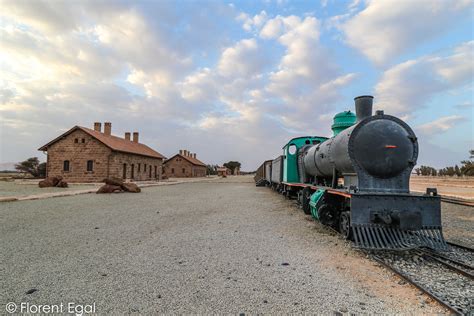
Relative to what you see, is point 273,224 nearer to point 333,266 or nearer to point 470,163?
point 333,266

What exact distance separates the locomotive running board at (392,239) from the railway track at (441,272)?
0.21 meters

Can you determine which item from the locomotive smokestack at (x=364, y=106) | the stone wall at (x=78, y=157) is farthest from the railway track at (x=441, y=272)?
the stone wall at (x=78, y=157)

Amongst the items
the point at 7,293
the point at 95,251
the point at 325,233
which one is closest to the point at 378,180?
the point at 325,233

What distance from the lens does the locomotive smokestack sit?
20.1ft

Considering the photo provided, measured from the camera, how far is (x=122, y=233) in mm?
6574

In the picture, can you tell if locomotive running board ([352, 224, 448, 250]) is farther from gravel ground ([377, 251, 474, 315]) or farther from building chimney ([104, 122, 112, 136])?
building chimney ([104, 122, 112, 136])

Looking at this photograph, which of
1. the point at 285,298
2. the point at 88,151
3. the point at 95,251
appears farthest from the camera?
the point at 88,151

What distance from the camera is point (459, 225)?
808 cm

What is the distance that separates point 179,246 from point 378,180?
4.39 m

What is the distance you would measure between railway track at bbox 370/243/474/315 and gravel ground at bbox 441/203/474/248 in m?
1.02

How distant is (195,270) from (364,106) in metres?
5.11

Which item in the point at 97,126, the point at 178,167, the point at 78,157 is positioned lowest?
the point at 178,167

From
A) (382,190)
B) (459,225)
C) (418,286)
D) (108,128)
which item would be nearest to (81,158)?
(108,128)

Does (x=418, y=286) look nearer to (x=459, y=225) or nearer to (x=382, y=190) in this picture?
(x=382, y=190)
